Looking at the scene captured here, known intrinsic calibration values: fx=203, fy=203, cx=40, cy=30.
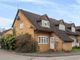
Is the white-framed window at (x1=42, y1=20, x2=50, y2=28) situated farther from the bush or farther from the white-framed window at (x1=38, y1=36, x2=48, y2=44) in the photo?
the bush

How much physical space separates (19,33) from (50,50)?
24.1ft

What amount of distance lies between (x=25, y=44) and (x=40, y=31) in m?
4.42

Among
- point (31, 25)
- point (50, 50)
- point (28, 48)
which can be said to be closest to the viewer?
point (28, 48)

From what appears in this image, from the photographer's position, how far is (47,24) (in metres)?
43.2

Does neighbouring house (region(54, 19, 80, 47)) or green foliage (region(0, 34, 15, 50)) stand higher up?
neighbouring house (region(54, 19, 80, 47))

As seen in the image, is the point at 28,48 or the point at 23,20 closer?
the point at 28,48

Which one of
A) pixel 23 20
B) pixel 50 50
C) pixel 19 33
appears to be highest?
pixel 23 20

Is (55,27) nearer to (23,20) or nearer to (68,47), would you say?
(68,47)

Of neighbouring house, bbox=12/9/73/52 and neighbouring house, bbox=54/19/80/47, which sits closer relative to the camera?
neighbouring house, bbox=12/9/73/52

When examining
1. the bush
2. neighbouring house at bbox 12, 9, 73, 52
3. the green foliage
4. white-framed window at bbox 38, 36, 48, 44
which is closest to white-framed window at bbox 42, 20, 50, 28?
neighbouring house at bbox 12, 9, 73, 52

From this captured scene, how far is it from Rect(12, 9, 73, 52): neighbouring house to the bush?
1.34 metres

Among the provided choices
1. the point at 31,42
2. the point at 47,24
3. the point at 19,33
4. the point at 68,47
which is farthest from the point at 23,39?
the point at 68,47

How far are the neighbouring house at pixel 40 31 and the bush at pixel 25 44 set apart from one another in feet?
4.39

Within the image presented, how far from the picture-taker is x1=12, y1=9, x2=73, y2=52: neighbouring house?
39.6m
